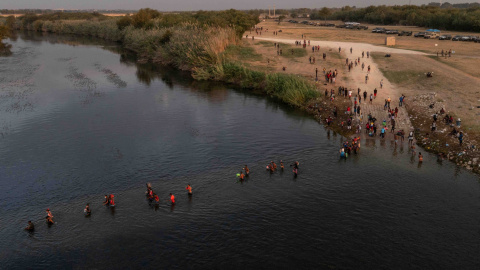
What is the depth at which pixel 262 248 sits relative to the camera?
94.1 ft

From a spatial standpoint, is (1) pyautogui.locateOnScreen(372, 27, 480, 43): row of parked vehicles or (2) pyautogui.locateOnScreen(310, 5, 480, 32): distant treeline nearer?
(1) pyautogui.locateOnScreen(372, 27, 480, 43): row of parked vehicles

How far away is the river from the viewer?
2803 cm

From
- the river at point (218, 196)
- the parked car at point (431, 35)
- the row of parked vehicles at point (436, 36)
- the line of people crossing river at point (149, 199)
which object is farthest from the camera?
the parked car at point (431, 35)

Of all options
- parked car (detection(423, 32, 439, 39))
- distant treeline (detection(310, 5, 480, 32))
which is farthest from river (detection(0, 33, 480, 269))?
distant treeline (detection(310, 5, 480, 32))

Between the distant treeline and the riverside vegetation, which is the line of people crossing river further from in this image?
the distant treeline

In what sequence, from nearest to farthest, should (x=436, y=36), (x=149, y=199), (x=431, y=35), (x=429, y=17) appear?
(x=149, y=199) < (x=436, y=36) < (x=431, y=35) < (x=429, y=17)

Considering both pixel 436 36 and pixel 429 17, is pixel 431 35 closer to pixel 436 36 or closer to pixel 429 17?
pixel 436 36

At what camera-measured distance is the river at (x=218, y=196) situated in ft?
92.0

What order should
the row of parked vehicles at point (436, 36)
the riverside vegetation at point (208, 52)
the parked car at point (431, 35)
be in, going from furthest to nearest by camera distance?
1. the parked car at point (431, 35)
2. the row of parked vehicles at point (436, 36)
3. the riverside vegetation at point (208, 52)

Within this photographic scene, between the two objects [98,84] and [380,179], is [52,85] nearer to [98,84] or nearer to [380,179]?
[98,84]

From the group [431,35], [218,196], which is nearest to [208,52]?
[218,196]

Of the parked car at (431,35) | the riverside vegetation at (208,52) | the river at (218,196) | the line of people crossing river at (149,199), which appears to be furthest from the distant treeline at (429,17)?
the line of people crossing river at (149,199)

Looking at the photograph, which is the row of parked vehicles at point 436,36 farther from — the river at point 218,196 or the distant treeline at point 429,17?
the river at point 218,196

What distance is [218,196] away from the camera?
35.6 metres
